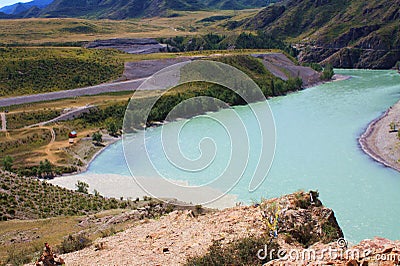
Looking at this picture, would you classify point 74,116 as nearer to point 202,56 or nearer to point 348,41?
point 202,56

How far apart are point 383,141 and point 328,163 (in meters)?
7.59

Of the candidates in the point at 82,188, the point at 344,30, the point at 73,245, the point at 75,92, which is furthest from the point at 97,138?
the point at 344,30

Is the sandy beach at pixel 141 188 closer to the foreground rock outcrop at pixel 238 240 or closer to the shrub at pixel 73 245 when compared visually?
the foreground rock outcrop at pixel 238 240

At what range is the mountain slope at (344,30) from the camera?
86250mm

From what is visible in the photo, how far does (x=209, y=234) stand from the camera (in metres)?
10.6

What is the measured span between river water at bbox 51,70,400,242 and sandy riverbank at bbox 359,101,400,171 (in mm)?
726

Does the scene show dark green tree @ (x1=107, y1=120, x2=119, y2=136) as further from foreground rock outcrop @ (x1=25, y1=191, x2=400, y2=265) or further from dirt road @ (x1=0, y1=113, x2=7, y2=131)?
foreground rock outcrop @ (x1=25, y1=191, x2=400, y2=265)

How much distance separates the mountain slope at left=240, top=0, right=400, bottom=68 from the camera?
86250 millimetres

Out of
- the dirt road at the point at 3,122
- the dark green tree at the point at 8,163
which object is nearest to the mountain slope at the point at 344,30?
the dirt road at the point at 3,122

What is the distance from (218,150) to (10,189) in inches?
579

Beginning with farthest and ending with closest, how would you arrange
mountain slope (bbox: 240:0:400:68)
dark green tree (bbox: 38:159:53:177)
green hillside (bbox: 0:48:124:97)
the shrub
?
mountain slope (bbox: 240:0:400:68)
green hillside (bbox: 0:48:124:97)
dark green tree (bbox: 38:159:53:177)
the shrub

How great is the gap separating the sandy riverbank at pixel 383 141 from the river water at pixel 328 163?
73 centimetres

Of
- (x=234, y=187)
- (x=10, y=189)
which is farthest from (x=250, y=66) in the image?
(x=10, y=189)

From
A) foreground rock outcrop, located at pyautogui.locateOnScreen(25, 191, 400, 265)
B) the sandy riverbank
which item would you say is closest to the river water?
the sandy riverbank
